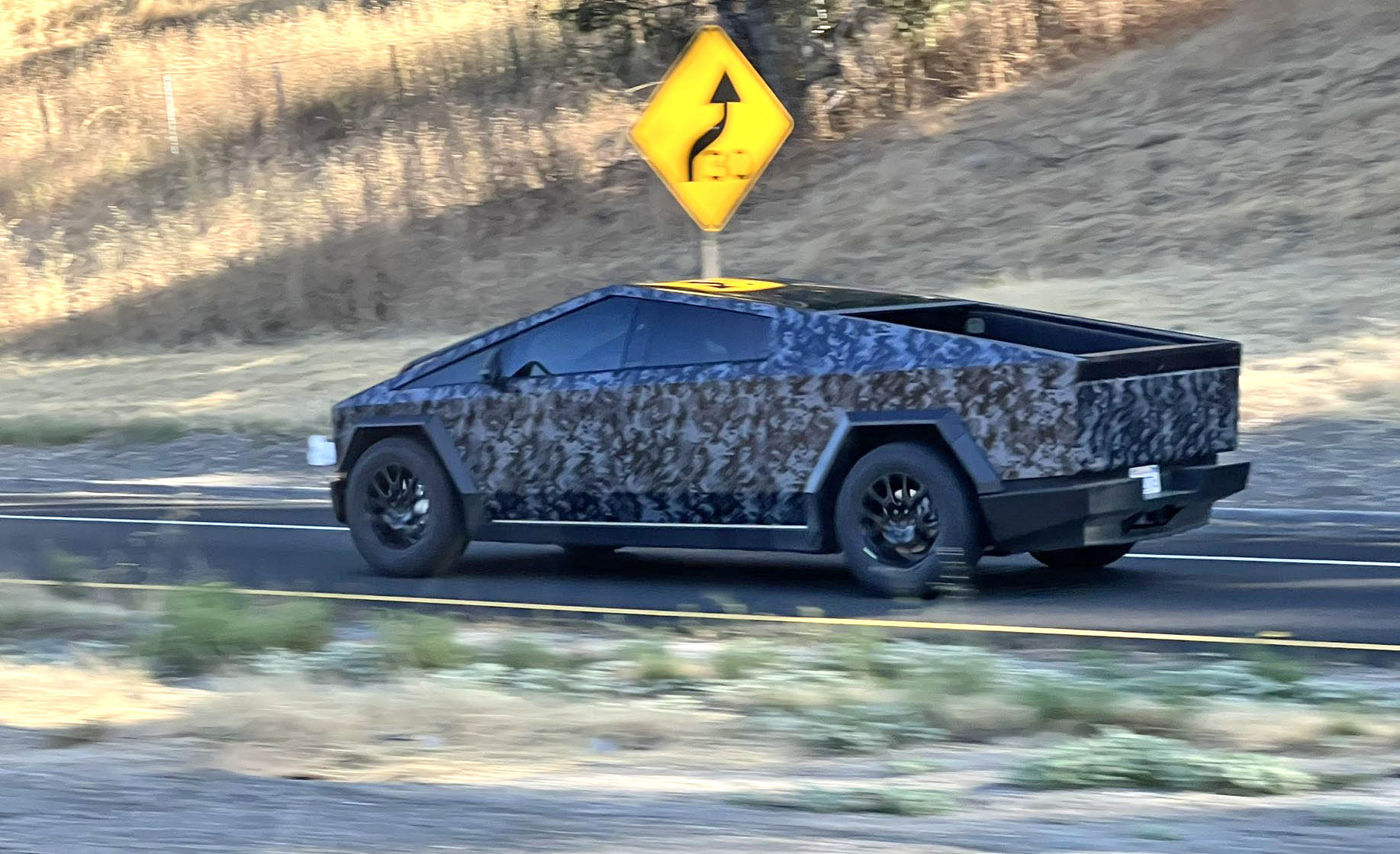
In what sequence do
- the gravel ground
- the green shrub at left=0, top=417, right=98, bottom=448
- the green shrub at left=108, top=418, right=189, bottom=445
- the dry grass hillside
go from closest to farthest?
the gravel ground
the green shrub at left=108, top=418, right=189, bottom=445
the green shrub at left=0, top=417, right=98, bottom=448
the dry grass hillside

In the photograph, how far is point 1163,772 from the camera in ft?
18.9

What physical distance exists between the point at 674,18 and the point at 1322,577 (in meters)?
20.1

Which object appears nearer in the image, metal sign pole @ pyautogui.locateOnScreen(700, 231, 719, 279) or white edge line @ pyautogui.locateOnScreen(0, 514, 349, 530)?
metal sign pole @ pyautogui.locateOnScreen(700, 231, 719, 279)

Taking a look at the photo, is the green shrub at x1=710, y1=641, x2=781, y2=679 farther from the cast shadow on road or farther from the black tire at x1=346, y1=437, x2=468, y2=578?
the black tire at x1=346, y1=437, x2=468, y2=578

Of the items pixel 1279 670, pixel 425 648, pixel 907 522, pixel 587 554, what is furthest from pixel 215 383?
pixel 1279 670

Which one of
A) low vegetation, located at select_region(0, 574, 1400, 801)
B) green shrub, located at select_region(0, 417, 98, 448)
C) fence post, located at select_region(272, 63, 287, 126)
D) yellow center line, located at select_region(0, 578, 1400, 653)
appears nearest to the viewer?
low vegetation, located at select_region(0, 574, 1400, 801)

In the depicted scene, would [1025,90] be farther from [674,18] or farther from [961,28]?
[674,18]

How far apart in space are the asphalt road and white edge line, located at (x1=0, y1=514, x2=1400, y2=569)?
0.07ft

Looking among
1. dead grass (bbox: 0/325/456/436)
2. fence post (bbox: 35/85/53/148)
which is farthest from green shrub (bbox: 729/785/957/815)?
fence post (bbox: 35/85/53/148)

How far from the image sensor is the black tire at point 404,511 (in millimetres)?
10977

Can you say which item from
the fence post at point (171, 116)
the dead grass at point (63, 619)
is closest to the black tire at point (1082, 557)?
the dead grass at point (63, 619)

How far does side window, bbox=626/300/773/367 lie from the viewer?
10.1 meters

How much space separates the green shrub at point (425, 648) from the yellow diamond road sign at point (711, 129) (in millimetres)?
5863

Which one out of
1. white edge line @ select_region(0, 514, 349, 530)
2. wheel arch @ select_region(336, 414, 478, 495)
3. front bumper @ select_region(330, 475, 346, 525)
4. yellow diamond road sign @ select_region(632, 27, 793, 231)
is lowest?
white edge line @ select_region(0, 514, 349, 530)
